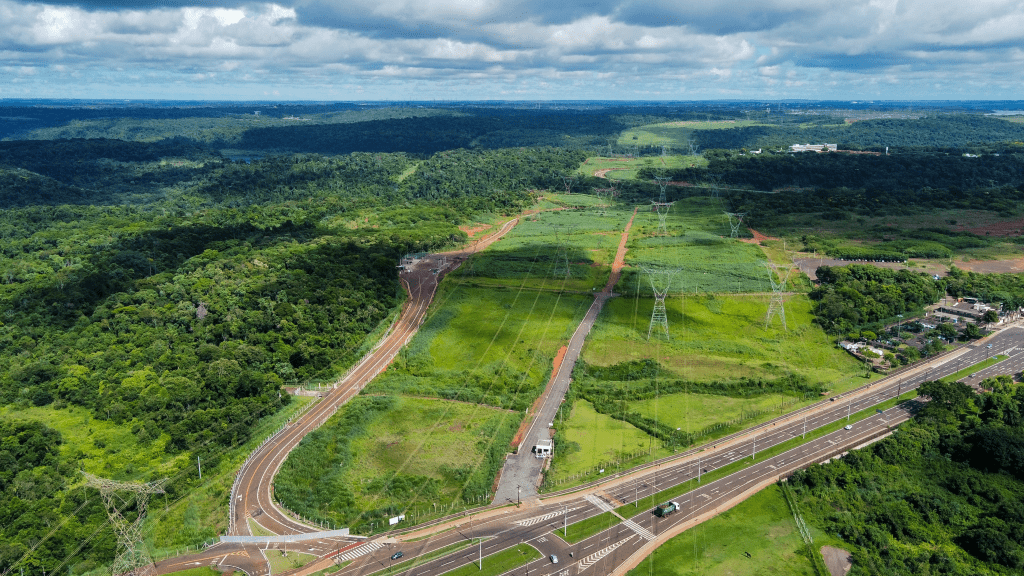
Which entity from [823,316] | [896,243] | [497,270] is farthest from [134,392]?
[896,243]

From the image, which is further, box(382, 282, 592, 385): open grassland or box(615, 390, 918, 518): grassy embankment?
box(382, 282, 592, 385): open grassland

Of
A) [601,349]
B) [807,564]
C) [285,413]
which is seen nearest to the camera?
[807,564]

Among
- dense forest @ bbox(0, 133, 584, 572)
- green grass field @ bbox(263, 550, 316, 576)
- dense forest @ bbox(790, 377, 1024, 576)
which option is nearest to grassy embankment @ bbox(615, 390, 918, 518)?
dense forest @ bbox(790, 377, 1024, 576)

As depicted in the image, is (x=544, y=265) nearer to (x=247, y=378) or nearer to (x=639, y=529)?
(x=247, y=378)

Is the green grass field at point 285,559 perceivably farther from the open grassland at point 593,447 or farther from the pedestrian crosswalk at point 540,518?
the open grassland at point 593,447

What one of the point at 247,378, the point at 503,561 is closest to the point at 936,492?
the point at 503,561

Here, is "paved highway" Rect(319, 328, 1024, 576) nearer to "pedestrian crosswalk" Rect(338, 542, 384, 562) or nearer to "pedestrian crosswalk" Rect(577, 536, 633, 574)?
"pedestrian crosswalk" Rect(577, 536, 633, 574)

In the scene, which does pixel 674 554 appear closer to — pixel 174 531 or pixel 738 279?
pixel 174 531

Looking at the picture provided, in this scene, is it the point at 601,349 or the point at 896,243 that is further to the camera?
the point at 896,243

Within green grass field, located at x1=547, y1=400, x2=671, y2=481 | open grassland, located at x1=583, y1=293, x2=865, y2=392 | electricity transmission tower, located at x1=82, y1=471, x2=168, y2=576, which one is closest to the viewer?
electricity transmission tower, located at x1=82, y1=471, x2=168, y2=576
